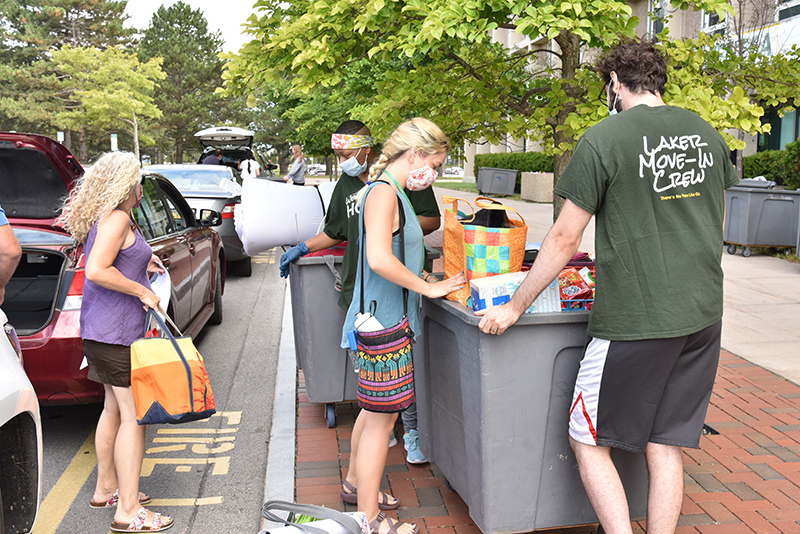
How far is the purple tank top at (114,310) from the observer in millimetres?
3451

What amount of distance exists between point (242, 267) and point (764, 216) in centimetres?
809

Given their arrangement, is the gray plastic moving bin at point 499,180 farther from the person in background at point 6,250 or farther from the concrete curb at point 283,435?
the person in background at point 6,250

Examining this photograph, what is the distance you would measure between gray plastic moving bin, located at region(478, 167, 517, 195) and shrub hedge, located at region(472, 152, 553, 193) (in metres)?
1.00

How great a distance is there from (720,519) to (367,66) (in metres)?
21.4

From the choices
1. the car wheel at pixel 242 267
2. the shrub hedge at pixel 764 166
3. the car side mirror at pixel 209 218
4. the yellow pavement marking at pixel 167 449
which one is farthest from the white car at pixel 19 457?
the shrub hedge at pixel 764 166

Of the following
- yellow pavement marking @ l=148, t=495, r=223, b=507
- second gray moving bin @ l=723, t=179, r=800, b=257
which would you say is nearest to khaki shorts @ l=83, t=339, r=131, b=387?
yellow pavement marking @ l=148, t=495, r=223, b=507

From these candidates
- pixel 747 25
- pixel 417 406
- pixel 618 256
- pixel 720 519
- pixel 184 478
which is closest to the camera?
pixel 618 256

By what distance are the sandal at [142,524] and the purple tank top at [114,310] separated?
2.72ft

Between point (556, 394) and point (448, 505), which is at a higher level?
point (556, 394)

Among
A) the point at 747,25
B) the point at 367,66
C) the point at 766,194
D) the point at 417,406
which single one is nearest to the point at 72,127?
the point at 367,66

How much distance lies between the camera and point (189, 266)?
627cm

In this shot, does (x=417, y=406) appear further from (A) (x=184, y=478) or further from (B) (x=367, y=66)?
(B) (x=367, y=66)

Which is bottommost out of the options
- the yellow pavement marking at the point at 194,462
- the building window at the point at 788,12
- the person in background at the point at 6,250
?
the yellow pavement marking at the point at 194,462

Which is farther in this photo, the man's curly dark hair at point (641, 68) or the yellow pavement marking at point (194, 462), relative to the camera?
the yellow pavement marking at point (194, 462)
